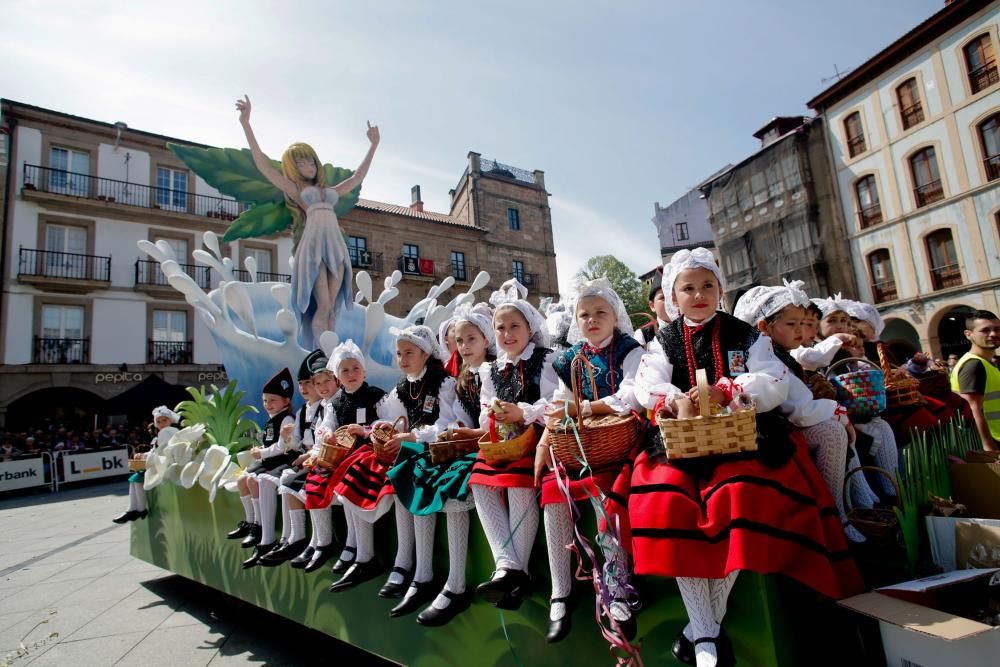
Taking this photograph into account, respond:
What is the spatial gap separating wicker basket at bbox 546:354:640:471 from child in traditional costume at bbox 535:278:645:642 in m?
0.05

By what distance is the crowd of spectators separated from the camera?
17.1 metres

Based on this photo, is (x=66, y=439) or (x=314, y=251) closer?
(x=314, y=251)

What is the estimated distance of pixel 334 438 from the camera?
3.47 m

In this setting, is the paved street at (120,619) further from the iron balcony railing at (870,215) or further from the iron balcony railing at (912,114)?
the iron balcony railing at (912,114)

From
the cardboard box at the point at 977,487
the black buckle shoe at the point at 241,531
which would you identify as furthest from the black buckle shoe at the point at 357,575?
the cardboard box at the point at 977,487

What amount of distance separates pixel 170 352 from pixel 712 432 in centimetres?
2467

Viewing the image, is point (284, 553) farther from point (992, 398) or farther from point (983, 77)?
point (983, 77)

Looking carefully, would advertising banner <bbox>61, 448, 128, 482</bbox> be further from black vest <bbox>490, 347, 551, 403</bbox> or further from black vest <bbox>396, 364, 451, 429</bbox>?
black vest <bbox>490, 347, 551, 403</bbox>

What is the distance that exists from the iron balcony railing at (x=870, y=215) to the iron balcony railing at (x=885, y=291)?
2171mm

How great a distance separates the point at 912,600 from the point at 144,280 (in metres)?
25.8

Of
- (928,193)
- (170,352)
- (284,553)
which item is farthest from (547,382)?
(170,352)

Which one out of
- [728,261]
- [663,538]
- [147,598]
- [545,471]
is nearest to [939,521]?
[663,538]

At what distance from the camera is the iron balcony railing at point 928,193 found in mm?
17438

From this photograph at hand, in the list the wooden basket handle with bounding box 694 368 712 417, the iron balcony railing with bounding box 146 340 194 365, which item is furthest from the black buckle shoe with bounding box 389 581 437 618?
the iron balcony railing with bounding box 146 340 194 365
